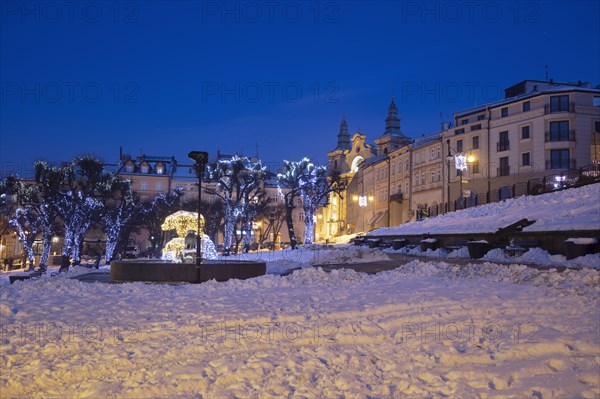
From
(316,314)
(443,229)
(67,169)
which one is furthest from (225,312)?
(67,169)

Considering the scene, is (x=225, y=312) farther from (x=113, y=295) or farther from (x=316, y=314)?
(x=113, y=295)

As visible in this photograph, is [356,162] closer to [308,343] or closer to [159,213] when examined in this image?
[159,213]

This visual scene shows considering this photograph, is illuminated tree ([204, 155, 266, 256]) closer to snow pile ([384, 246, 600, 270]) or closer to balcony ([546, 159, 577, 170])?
snow pile ([384, 246, 600, 270])

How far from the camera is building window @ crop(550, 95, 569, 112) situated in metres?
48.6

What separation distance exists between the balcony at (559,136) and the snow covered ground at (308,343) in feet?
133

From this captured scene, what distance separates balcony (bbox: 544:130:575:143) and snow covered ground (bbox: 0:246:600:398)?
40.5 meters

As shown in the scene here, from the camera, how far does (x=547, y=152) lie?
49000mm

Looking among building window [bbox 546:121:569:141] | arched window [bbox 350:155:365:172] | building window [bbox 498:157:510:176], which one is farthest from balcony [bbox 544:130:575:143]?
arched window [bbox 350:155:365:172]

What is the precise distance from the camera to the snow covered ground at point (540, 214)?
22266mm

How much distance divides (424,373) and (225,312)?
14.8ft

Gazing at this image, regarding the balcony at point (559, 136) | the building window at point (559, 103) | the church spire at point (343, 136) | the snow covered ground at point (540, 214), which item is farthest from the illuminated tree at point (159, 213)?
the church spire at point (343, 136)

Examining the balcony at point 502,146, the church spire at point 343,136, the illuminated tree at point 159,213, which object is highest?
the church spire at point 343,136

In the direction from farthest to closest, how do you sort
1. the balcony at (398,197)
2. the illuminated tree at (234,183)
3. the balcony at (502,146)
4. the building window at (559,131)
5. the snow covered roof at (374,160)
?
the snow covered roof at (374,160)
the balcony at (398,197)
the balcony at (502,146)
the building window at (559,131)
the illuminated tree at (234,183)

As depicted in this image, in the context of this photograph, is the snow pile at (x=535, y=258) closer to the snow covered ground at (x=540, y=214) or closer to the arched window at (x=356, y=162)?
the snow covered ground at (x=540, y=214)
